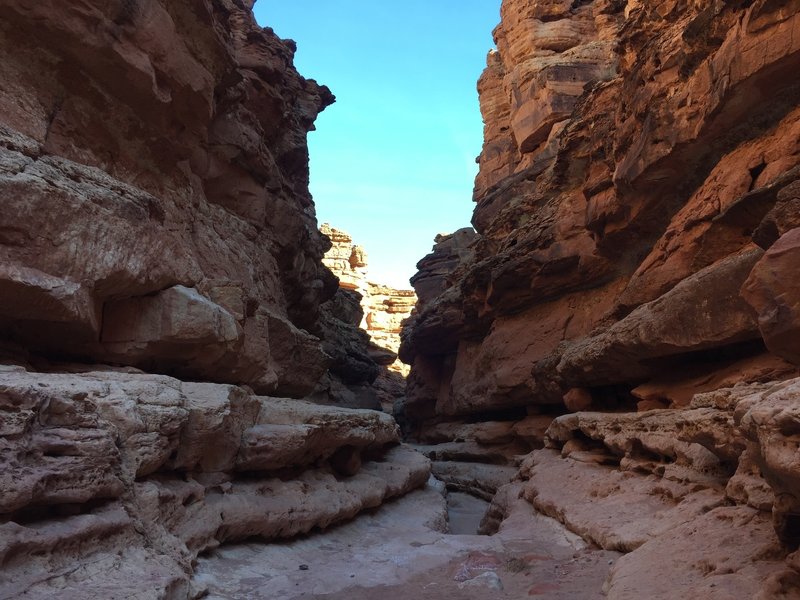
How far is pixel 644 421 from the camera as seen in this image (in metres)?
7.28

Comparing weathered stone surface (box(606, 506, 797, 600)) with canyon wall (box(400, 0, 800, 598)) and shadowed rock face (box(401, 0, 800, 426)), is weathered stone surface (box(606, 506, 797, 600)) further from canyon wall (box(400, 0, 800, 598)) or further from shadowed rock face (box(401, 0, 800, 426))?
shadowed rock face (box(401, 0, 800, 426))

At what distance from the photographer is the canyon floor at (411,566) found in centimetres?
471

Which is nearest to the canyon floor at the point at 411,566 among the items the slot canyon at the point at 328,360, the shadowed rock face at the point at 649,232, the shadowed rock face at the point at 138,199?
the slot canyon at the point at 328,360

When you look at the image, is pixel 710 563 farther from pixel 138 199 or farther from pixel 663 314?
pixel 138 199

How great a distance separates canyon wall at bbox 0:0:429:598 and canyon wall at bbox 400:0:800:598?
3.58 m

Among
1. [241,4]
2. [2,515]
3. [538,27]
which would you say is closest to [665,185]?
[2,515]

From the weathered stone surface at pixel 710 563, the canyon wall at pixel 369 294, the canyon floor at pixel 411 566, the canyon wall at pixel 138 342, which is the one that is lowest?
the canyon floor at pixel 411 566

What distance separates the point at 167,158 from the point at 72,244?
5406mm

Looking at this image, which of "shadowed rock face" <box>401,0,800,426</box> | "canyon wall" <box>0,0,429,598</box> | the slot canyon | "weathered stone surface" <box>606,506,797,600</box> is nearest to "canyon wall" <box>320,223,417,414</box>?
"shadowed rock face" <box>401,0,800,426</box>

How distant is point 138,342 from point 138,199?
207 cm

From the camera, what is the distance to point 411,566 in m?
5.80

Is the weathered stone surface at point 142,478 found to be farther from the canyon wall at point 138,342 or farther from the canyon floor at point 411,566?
the canyon floor at point 411,566

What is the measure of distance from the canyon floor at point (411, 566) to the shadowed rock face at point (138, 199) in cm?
344

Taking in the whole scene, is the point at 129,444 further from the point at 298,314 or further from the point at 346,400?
the point at 346,400
